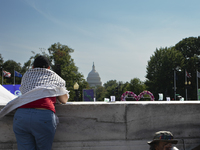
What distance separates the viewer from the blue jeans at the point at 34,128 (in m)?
2.74

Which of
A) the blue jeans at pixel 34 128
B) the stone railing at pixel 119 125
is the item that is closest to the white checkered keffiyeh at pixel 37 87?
the blue jeans at pixel 34 128

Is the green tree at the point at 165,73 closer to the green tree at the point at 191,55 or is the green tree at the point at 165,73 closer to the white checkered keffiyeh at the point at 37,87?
the green tree at the point at 191,55

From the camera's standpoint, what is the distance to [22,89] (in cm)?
313

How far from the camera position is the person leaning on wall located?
2760 mm

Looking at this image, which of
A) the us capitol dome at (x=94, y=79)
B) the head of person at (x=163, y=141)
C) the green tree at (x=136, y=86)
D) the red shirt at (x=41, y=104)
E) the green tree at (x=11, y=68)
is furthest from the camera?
the us capitol dome at (x=94, y=79)

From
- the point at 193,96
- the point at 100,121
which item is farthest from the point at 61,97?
the point at 193,96

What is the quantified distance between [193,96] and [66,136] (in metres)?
50.3

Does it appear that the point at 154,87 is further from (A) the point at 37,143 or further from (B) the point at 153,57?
(A) the point at 37,143

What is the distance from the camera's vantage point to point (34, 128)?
8.97 ft

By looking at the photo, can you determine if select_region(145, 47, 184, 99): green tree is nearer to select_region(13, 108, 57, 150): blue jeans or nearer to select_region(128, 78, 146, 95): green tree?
select_region(128, 78, 146, 95): green tree

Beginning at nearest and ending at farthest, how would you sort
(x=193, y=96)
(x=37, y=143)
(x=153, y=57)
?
(x=37, y=143) → (x=193, y=96) → (x=153, y=57)

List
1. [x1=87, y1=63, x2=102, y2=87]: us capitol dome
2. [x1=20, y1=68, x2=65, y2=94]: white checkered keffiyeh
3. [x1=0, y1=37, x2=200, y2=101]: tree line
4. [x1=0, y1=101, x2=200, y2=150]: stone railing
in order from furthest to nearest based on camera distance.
→ 1. [x1=87, y1=63, x2=102, y2=87]: us capitol dome
2. [x1=0, y1=37, x2=200, y2=101]: tree line
3. [x1=0, y1=101, x2=200, y2=150]: stone railing
4. [x1=20, y1=68, x2=65, y2=94]: white checkered keffiyeh

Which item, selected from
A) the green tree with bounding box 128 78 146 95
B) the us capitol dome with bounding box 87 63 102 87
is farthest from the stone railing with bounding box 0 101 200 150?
the us capitol dome with bounding box 87 63 102 87

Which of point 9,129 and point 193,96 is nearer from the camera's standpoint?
point 9,129
